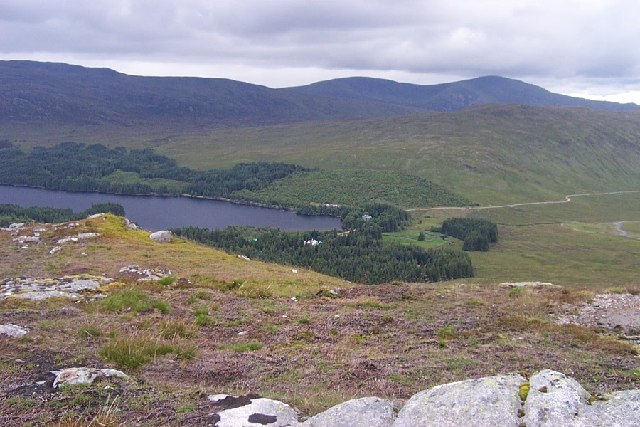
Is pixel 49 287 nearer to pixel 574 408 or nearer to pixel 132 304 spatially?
pixel 132 304

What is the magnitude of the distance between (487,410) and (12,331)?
1551 cm

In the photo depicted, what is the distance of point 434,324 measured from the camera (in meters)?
23.0

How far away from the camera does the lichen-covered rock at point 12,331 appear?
17.5 metres

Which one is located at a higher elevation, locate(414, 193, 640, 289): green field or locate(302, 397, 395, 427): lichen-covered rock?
locate(302, 397, 395, 427): lichen-covered rock

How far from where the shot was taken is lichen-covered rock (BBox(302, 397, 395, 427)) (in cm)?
1024

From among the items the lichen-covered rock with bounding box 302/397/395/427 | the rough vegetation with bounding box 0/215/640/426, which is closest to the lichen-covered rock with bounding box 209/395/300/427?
the rough vegetation with bounding box 0/215/640/426

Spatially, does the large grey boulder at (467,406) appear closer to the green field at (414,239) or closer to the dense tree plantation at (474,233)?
the green field at (414,239)

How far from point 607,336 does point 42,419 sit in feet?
65.5

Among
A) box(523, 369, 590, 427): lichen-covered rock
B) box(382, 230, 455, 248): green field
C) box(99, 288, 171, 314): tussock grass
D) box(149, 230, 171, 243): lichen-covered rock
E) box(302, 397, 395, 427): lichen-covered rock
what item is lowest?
box(382, 230, 455, 248): green field

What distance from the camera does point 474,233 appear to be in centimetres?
18262

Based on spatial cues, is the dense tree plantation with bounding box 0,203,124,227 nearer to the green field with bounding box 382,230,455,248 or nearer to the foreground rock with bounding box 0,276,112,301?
the green field with bounding box 382,230,455,248

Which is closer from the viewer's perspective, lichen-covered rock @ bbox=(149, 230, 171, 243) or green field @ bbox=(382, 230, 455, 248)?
lichen-covered rock @ bbox=(149, 230, 171, 243)

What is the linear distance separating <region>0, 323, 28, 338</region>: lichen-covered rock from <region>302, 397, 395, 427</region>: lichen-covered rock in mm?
11941

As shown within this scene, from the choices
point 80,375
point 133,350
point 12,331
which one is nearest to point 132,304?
point 12,331
